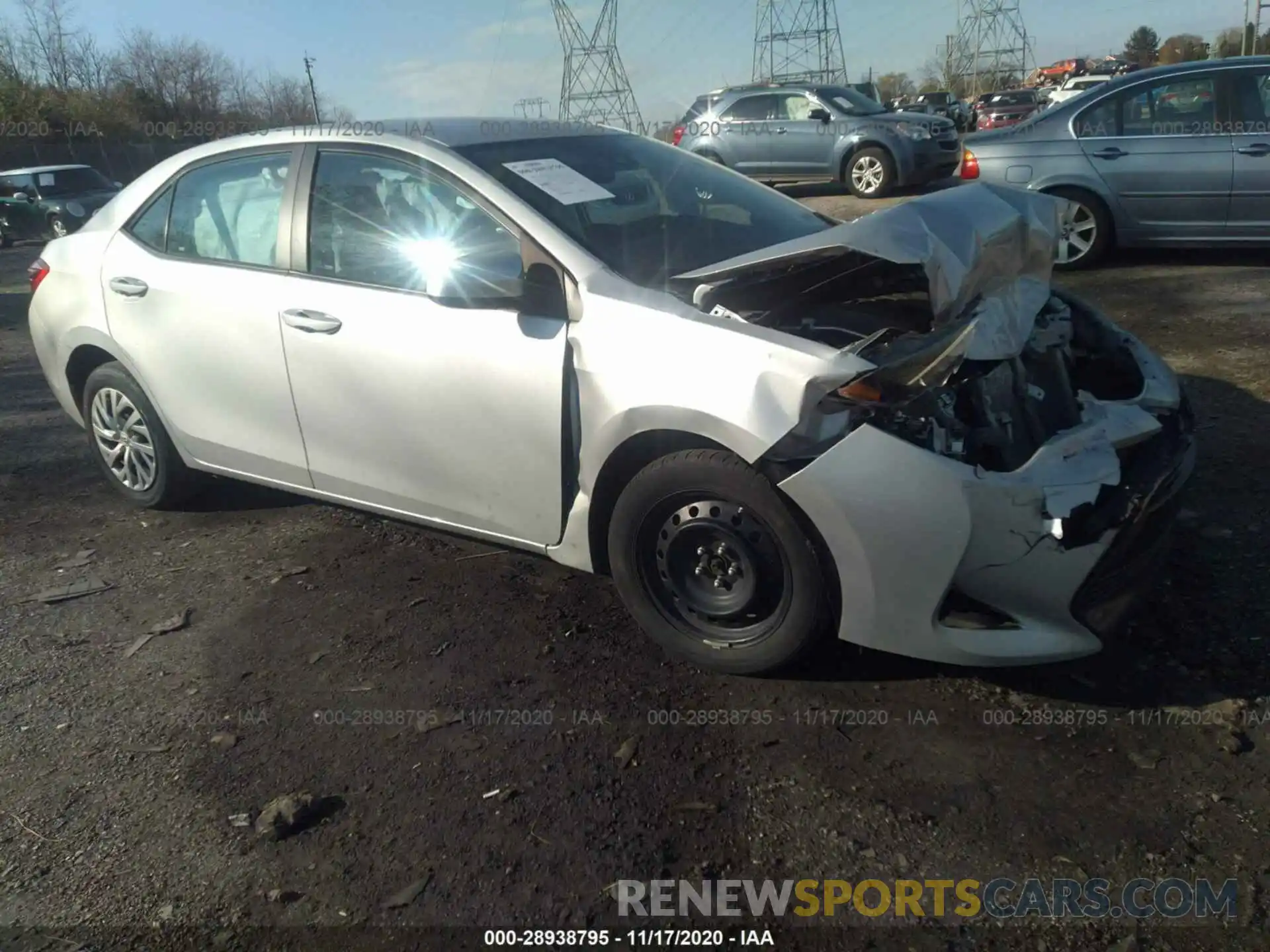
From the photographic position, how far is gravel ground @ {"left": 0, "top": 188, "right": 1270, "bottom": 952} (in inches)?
92.4

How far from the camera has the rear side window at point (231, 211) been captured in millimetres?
3908

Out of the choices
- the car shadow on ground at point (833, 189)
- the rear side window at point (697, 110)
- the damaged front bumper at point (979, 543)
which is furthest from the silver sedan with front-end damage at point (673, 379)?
the rear side window at point (697, 110)

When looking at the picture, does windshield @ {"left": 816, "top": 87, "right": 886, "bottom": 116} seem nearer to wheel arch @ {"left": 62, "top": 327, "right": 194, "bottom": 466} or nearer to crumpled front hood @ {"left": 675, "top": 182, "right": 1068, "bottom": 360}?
crumpled front hood @ {"left": 675, "top": 182, "right": 1068, "bottom": 360}

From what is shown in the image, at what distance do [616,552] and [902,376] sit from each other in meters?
1.03

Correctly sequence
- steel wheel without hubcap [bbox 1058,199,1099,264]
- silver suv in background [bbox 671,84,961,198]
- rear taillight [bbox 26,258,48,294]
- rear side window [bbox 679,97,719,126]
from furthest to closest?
rear side window [bbox 679,97,719,126] → silver suv in background [bbox 671,84,961,198] → steel wheel without hubcap [bbox 1058,199,1099,264] → rear taillight [bbox 26,258,48,294]

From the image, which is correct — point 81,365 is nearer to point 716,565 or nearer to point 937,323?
point 716,565

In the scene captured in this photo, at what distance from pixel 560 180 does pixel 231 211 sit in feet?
4.91

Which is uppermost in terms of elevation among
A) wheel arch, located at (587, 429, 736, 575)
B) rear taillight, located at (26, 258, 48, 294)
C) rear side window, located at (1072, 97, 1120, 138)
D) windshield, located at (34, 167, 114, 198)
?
windshield, located at (34, 167, 114, 198)

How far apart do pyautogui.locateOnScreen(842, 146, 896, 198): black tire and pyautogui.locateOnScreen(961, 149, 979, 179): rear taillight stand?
6085 millimetres

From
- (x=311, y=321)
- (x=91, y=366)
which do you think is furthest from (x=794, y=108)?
(x=311, y=321)

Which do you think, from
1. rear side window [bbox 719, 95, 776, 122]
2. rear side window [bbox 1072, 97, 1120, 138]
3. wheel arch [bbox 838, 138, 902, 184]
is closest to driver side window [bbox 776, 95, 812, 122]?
rear side window [bbox 719, 95, 776, 122]

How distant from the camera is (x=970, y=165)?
8.70 m

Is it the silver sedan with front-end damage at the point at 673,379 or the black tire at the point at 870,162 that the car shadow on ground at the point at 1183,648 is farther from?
the black tire at the point at 870,162

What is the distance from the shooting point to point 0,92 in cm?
3453
